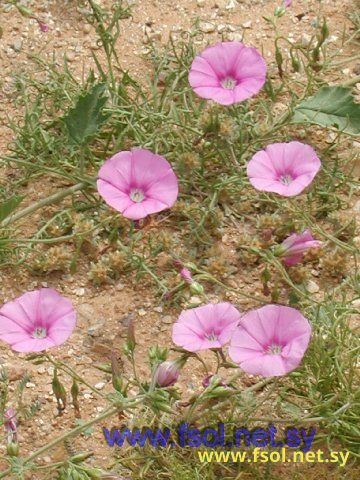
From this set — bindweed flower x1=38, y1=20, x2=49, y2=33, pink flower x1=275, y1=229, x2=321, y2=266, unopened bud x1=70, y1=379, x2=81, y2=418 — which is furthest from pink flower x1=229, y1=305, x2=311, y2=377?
bindweed flower x1=38, y1=20, x2=49, y2=33

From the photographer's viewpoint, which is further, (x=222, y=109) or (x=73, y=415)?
(x=222, y=109)

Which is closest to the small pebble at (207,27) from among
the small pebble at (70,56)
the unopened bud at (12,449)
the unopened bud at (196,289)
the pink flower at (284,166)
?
the small pebble at (70,56)

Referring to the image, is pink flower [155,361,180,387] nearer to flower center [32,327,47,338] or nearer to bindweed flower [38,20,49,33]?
flower center [32,327,47,338]

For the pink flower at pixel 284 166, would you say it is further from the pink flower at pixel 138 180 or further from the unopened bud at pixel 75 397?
the unopened bud at pixel 75 397

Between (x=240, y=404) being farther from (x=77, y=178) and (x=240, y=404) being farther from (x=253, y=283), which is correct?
(x=77, y=178)

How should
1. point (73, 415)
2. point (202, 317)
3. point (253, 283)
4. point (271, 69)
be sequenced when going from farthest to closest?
point (271, 69) < point (253, 283) < point (73, 415) < point (202, 317)

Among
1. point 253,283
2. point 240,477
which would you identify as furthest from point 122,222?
point 240,477

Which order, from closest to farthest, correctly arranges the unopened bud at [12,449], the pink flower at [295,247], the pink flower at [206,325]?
the unopened bud at [12,449]
the pink flower at [206,325]
the pink flower at [295,247]
